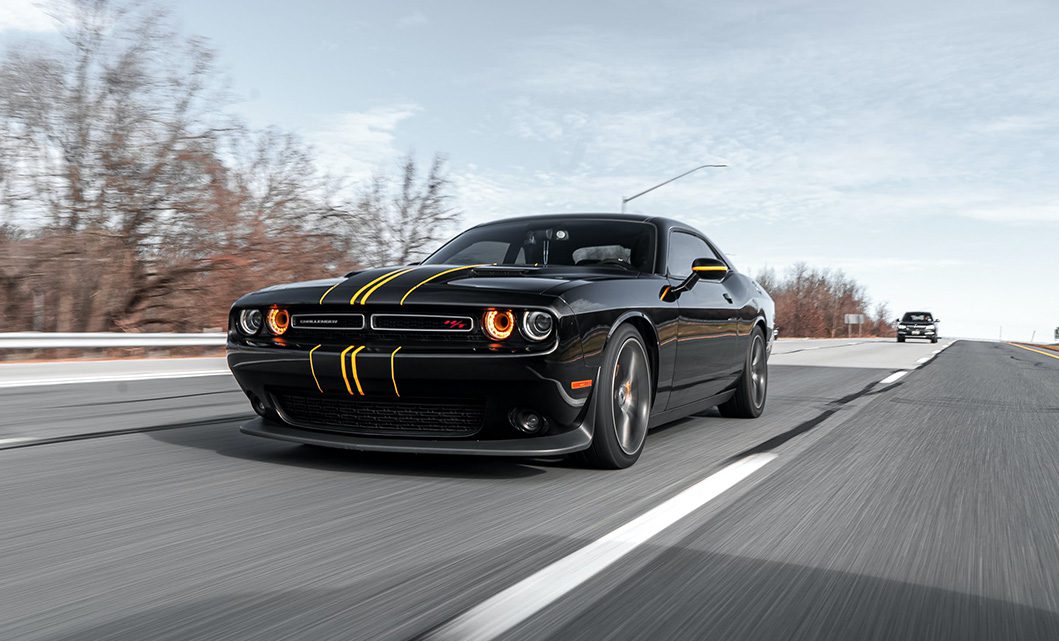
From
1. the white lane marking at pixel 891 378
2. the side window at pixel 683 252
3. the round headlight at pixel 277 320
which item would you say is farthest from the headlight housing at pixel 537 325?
the white lane marking at pixel 891 378

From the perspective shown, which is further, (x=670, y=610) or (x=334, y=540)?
(x=334, y=540)

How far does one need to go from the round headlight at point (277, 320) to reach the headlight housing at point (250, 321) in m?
0.10

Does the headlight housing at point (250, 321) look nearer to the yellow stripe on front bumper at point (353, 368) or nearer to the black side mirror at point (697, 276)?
the yellow stripe on front bumper at point (353, 368)

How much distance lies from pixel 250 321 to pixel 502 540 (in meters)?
2.00

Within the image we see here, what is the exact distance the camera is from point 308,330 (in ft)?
14.1

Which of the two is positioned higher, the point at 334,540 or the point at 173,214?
the point at 173,214

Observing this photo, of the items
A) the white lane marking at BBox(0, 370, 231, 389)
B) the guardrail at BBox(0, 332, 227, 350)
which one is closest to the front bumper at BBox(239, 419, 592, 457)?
the white lane marking at BBox(0, 370, 231, 389)

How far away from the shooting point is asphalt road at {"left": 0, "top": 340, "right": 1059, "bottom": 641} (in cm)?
241

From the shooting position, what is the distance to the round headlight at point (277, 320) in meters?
4.39

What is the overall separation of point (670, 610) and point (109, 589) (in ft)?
4.99

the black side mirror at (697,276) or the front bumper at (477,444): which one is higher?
the black side mirror at (697,276)

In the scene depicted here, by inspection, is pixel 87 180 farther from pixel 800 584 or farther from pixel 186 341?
pixel 800 584

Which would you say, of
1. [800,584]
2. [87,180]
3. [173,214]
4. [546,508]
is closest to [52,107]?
[87,180]

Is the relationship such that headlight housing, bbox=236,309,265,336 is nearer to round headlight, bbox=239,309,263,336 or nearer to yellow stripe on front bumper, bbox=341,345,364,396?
round headlight, bbox=239,309,263,336
